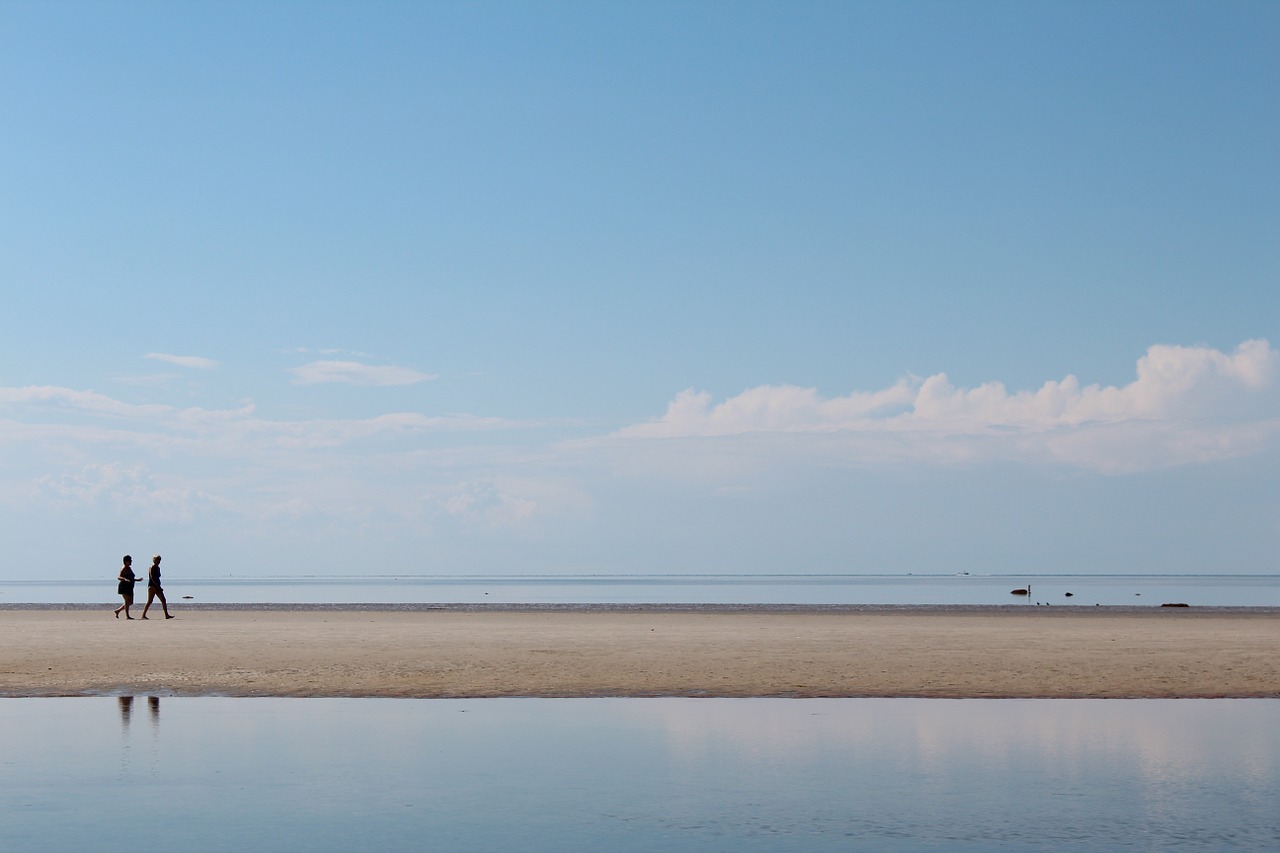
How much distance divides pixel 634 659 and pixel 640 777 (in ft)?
48.2

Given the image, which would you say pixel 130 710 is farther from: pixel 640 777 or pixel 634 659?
pixel 634 659

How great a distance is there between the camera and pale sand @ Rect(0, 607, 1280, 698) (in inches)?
940

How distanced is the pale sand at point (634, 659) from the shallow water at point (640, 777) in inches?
99.8

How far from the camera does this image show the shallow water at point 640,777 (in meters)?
11.5

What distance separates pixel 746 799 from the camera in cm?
1320

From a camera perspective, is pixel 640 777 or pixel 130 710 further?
pixel 130 710

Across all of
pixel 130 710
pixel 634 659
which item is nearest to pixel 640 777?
pixel 130 710

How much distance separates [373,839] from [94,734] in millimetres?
8221

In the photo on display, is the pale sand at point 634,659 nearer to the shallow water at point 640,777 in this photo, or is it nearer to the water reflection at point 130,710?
the water reflection at point 130,710

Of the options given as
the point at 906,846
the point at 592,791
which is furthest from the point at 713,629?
the point at 906,846

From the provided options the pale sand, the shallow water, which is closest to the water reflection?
the shallow water

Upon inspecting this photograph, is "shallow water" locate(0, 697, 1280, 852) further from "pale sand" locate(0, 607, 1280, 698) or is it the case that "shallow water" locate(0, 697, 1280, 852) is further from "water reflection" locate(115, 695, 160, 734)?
"pale sand" locate(0, 607, 1280, 698)

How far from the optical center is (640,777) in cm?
1449

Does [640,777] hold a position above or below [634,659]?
above
